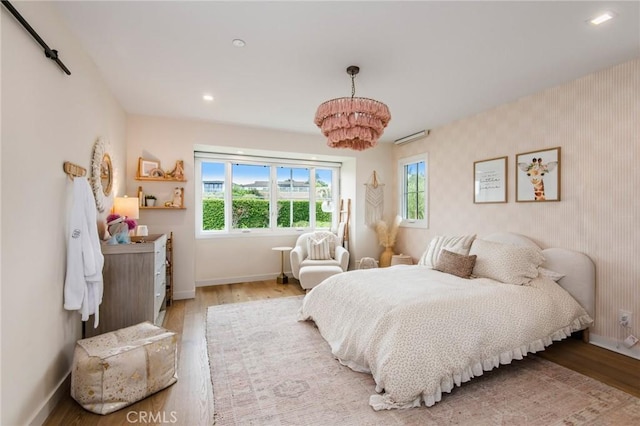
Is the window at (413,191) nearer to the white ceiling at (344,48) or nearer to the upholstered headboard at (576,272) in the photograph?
the white ceiling at (344,48)

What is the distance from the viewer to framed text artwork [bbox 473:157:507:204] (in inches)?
137

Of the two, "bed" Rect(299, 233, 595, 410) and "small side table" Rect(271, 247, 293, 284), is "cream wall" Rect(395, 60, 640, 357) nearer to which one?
"bed" Rect(299, 233, 595, 410)

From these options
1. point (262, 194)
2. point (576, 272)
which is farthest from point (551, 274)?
point (262, 194)

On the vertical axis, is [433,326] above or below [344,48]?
below

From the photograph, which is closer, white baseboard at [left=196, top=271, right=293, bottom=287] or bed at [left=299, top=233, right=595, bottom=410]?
bed at [left=299, top=233, right=595, bottom=410]

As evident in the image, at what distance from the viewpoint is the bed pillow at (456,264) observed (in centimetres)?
295

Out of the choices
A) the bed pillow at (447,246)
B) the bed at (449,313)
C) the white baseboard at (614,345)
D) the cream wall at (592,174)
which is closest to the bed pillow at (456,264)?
the bed at (449,313)

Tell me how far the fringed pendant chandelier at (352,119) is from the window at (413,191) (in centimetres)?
260

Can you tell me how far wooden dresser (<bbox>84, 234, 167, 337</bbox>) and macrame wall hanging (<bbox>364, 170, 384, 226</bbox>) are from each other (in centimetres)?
351

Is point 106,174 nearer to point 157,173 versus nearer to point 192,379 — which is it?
point 157,173

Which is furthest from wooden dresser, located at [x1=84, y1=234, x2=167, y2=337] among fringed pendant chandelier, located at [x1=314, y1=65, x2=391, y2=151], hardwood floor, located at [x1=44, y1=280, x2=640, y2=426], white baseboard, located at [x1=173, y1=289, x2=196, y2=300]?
fringed pendant chandelier, located at [x1=314, y1=65, x2=391, y2=151]

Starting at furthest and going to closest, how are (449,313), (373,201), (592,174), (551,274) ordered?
(373,201)
(551,274)
(592,174)
(449,313)

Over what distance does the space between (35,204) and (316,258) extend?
11.3 ft

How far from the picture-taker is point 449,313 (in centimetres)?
207
